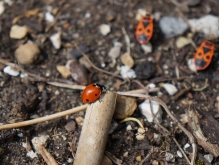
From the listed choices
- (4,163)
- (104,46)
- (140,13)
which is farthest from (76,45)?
(4,163)

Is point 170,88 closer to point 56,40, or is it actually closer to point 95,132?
point 95,132

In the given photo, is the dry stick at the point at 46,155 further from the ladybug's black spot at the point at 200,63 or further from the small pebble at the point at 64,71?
the ladybug's black spot at the point at 200,63

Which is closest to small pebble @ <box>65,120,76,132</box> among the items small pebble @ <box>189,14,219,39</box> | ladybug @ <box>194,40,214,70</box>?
ladybug @ <box>194,40,214,70</box>

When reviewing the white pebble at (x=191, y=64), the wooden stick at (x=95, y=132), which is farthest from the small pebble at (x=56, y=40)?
the white pebble at (x=191, y=64)

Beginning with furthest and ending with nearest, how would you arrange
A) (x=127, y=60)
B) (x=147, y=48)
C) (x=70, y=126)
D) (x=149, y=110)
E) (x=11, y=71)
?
(x=147, y=48), (x=127, y=60), (x=11, y=71), (x=149, y=110), (x=70, y=126)

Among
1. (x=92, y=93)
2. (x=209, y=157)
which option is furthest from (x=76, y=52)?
(x=209, y=157)

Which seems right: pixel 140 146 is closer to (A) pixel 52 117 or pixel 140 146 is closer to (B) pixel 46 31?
(A) pixel 52 117
